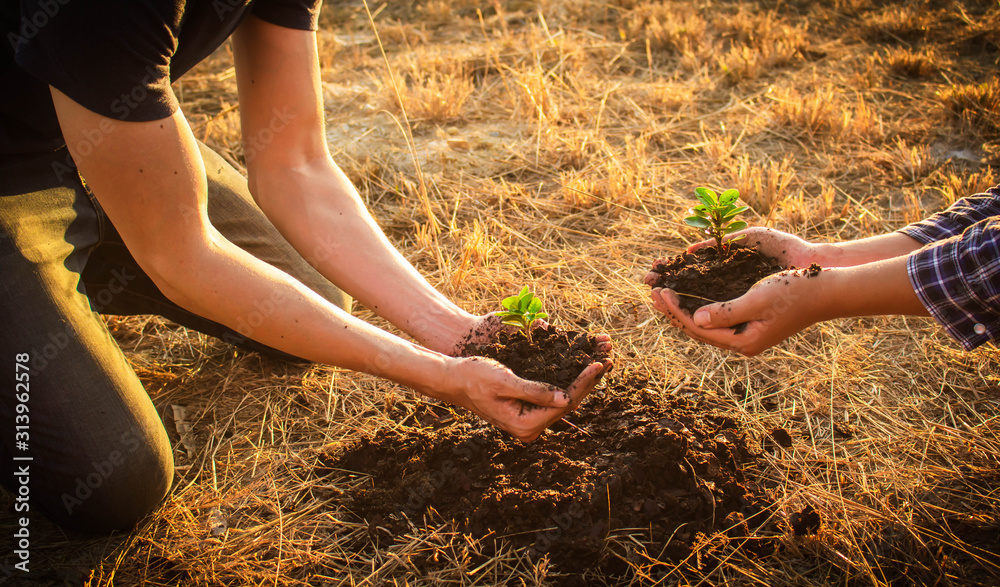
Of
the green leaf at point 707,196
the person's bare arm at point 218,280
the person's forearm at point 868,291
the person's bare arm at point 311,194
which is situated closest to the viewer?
the person's bare arm at point 218,280

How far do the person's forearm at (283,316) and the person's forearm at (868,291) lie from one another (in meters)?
1.06

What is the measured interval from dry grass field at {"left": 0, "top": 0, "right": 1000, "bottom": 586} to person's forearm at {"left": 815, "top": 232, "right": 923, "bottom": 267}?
49 cm

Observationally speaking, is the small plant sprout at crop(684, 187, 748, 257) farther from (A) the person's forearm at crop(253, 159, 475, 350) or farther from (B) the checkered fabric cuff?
(A) the person's forearm at crop(253, 159, 475, 350)

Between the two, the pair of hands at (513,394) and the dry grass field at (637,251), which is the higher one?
the pair of hands at (513,394)

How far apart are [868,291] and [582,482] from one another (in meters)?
0.92

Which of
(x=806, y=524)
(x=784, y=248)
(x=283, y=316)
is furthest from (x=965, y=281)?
(x=283, y=316)

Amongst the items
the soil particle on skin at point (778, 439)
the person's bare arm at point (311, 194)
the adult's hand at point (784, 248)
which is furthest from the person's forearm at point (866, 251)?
the person's bare arm at point (311, 194)

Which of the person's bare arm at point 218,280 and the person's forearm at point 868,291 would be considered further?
the person's forearm at point 868,291

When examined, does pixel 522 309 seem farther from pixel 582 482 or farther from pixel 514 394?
pixel 582 482

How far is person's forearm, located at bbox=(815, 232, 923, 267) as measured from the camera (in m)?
1.91

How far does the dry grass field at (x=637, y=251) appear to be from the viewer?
167 cm

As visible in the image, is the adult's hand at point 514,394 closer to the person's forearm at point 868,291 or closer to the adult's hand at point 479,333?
the adult's hand at point 479,333

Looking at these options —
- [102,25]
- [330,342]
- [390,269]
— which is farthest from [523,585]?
[102,25]

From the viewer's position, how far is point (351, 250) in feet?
6.58
